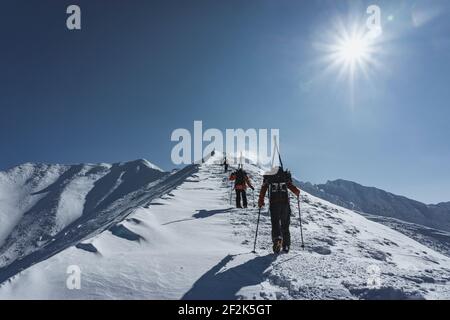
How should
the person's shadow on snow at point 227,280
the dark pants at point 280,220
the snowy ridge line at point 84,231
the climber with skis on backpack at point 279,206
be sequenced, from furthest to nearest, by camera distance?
the snowy ridge line at point 84,231
the dark pants at point 280,220
the climber with skis on backpack at point 279,206
the person's shadow on snow at point 227,280

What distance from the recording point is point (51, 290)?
587cm

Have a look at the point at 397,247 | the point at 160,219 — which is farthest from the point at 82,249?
the point at 397,247

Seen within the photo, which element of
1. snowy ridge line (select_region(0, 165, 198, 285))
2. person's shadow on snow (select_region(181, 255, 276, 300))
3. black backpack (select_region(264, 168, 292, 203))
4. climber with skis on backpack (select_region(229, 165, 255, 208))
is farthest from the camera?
climber with skis on backpack (select_region(229, 165, 255, 208))

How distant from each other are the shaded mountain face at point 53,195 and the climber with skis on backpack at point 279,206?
5592 centimetres

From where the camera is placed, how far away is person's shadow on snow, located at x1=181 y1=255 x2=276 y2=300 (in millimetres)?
5914

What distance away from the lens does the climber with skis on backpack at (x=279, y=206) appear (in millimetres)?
8891

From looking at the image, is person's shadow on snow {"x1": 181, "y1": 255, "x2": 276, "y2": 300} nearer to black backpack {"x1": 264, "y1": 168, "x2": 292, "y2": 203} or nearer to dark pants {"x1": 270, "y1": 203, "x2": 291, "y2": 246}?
dark pants {"x1": 270, "y1": 203, "x2": 291, "y2": 246}

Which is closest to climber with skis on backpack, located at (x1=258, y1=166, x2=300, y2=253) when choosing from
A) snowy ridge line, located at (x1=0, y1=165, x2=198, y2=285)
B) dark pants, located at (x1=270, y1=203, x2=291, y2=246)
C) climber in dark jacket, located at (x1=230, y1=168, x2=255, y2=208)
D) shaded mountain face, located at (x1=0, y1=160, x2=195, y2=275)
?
dark pants, located at (x1=270, y1=203, x2=291, y2=246)

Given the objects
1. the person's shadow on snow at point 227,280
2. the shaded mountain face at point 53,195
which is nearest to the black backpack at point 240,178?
the person's shadow on snow at point 227,280

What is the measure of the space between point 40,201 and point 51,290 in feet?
362

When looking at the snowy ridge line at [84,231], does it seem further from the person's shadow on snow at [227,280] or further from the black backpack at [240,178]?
the person's shadow on snow at [227,280]

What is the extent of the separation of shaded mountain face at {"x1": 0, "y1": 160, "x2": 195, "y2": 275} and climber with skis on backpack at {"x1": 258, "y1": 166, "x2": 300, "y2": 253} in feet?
183
